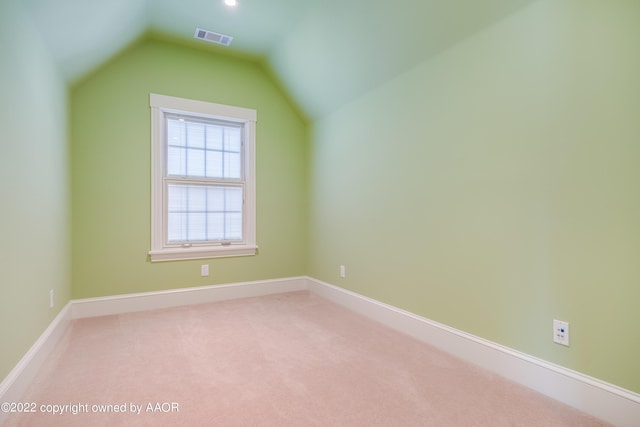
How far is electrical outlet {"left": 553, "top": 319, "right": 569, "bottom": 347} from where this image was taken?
1.66 metres

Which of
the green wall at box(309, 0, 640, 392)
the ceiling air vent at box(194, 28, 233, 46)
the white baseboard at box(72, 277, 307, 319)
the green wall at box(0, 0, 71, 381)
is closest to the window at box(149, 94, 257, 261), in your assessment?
the white baseboard at box(72, 277, 307, 319)

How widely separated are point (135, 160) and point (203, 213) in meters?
0.85

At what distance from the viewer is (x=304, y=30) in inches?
115

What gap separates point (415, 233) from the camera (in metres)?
2.56

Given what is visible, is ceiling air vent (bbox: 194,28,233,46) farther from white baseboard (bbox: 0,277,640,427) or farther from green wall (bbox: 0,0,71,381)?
white baseboard (bbox: 0,277,640,427)

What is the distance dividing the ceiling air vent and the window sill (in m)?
2.16

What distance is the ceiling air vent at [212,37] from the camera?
3.10 metres

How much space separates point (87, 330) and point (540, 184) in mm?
3478

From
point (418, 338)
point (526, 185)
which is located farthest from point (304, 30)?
point (418, 338)

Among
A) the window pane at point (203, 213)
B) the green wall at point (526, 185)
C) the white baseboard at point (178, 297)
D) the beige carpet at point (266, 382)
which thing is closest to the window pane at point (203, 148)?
the window pane at point (203, 213)

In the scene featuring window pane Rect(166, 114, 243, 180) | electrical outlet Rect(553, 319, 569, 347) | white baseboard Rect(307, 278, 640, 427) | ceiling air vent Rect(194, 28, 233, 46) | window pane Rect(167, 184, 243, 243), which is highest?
ceiling air vent Rect(194, 28, 233, 46)

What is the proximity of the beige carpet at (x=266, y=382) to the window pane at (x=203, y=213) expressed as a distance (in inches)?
41.8

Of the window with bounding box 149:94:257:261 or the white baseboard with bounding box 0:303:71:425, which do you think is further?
the window with bounding box 149:94:257:261

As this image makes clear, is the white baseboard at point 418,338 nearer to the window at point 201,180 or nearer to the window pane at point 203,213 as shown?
the window at point 201,180
